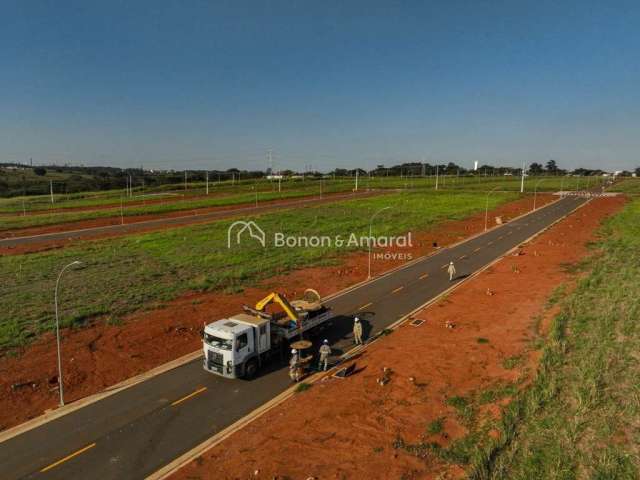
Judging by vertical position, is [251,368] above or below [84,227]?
below

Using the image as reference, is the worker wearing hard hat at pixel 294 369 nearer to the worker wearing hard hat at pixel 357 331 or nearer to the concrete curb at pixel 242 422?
the concrete curb at pixel 242 422

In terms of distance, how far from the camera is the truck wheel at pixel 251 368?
20.4 metres

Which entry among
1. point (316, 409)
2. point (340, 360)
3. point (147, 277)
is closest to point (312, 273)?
point (147, 277)

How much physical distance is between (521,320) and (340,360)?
1309 cm

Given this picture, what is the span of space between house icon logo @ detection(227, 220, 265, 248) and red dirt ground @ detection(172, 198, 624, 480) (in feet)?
113

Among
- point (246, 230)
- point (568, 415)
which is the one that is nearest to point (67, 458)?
point (568, 415)

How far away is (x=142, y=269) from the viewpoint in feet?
138

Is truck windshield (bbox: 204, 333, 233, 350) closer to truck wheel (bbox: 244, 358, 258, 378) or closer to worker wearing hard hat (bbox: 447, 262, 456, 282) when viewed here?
truck wheel (bbox: 244, 358, 258, 378)

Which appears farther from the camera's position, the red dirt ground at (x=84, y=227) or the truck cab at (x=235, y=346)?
the red dirt ground at (x=84, y=227)

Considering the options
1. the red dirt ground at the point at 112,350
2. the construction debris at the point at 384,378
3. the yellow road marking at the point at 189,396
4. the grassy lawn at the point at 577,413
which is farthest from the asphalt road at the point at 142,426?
the grassy lawn at the point at 577,413

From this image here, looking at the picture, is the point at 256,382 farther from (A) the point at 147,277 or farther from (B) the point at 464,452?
(A) the point at 147,277

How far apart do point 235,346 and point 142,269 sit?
2650 centimetres

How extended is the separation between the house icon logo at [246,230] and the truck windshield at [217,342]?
116 ft

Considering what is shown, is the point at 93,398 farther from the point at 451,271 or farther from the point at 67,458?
the point at 451,271
